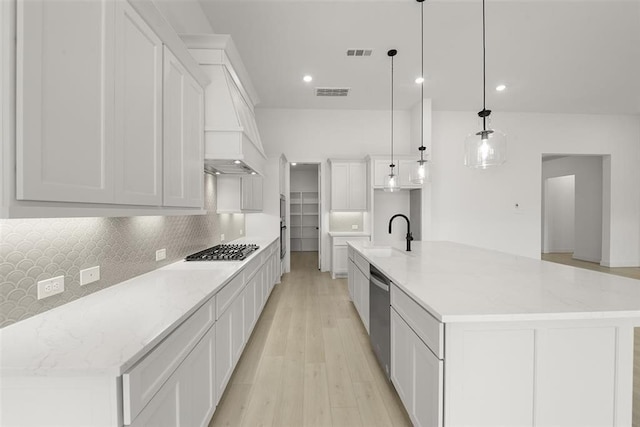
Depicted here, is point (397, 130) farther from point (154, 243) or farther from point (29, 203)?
point (29, 203)

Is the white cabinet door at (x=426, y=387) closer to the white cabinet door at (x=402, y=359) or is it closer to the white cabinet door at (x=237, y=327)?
the white cabinet door at (x=402, y=359)

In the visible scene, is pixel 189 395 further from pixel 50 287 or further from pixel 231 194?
pixel 231 194

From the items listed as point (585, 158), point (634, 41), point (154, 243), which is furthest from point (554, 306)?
point (585, 158)

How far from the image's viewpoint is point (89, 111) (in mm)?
1080

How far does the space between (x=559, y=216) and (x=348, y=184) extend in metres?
7.83

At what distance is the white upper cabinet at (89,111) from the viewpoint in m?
0.83

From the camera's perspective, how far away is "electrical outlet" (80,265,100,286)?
1424mm

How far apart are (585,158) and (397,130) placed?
5.71 m

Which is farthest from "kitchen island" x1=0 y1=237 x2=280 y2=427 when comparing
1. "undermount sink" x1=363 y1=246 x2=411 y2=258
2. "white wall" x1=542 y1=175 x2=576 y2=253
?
"white wall" x1=542 y1=175 x2=576 y2=253

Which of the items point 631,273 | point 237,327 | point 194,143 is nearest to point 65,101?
point 194,143

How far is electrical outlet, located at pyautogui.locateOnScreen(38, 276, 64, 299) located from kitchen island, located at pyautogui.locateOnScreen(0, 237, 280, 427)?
0.08m

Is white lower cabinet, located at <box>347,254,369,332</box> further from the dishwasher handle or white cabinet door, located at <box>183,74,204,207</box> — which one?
white cabinet door, located at <box>183,74,204,207</box>

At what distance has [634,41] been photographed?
362cm

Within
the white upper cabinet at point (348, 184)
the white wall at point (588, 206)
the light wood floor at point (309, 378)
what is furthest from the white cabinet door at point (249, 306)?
the white wall at point (588, 206)
